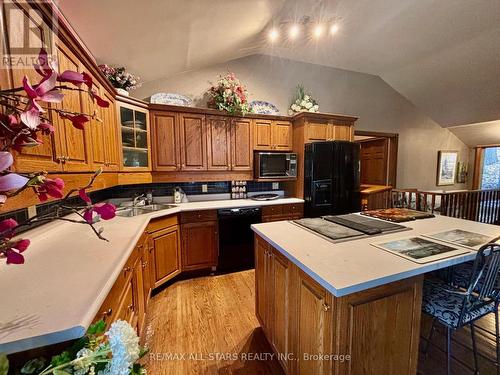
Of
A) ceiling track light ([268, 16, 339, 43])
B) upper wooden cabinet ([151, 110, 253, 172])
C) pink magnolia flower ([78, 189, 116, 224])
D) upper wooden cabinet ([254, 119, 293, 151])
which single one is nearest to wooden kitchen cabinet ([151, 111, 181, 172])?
upper wooden cabinet ([151, 110, 253, 172])

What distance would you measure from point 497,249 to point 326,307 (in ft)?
3.35

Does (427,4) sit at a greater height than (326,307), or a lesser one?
greater

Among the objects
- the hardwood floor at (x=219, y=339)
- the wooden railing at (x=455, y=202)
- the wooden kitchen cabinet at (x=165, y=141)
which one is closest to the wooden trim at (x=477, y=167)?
the wooden railing at (x=455, y=202)

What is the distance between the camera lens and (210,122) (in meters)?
2.94

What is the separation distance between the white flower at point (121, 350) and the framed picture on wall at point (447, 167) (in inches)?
260

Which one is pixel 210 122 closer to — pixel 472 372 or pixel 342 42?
pixel 342 42

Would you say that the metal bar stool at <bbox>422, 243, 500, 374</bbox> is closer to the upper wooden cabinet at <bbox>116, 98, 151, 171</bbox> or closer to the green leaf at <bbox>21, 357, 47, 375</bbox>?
the green leaf at <bbox>21, 357, 47, 375</bbox>

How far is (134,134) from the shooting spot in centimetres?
254

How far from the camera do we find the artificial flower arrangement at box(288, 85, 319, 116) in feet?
11.2

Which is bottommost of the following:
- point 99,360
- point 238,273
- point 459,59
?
point 238,273

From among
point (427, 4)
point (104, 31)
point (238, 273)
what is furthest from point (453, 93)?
point (104, 31)

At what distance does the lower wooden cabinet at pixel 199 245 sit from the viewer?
8.73 ft

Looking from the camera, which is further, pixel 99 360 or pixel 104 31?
pixel 104 31

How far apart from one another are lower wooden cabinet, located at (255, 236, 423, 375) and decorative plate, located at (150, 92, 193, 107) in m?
2.60
